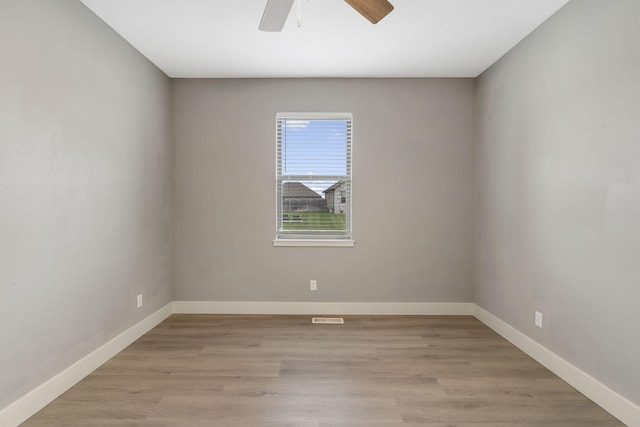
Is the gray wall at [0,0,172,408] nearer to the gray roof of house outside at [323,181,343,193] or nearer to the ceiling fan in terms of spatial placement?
the ceiling fan

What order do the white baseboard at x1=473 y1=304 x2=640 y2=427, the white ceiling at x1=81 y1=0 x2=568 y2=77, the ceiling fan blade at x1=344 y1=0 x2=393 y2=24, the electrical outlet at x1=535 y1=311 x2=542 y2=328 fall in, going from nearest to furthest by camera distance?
the ceiling fan blade at x1=344 y1=0 x2=393 y2=24, the white baseboard at x1=473 y1=304 x2=640 y2=427, the white ceiling at x1=81 y1=0 x2=568 y2=77, the electrical outlet at x1=535 y1=311 x2=542 y2=328

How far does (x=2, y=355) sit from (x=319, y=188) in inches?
115

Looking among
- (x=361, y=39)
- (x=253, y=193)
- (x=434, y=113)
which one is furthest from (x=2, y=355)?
(x=434, y=113)

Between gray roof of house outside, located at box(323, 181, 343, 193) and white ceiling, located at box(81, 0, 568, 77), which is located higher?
white ceiling, located at box(81, 0, 568, 77)

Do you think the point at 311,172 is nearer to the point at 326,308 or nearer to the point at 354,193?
the point at 354,193

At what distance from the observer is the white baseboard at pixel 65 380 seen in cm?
194

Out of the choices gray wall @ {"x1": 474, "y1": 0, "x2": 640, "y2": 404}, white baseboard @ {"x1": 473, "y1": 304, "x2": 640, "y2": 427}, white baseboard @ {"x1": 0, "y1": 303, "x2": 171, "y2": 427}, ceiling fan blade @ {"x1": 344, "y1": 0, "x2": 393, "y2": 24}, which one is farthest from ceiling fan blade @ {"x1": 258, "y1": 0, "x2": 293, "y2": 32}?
white baseboard @ {"x1": 473, "y1": 304, "x2": 640, "y2": 427}

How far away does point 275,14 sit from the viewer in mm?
2037

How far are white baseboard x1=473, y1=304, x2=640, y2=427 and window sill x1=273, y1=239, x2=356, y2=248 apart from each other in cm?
165

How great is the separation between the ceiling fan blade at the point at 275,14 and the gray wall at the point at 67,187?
1.34 meters

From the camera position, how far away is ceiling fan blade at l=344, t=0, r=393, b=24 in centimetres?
188

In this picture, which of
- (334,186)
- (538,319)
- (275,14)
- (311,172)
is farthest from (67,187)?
(538,319)

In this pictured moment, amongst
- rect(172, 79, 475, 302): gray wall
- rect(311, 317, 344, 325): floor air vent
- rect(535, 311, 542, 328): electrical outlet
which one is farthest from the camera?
rect(172, 79, 475, 302): gray wall

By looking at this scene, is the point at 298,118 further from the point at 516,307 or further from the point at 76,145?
the point at 516,307
